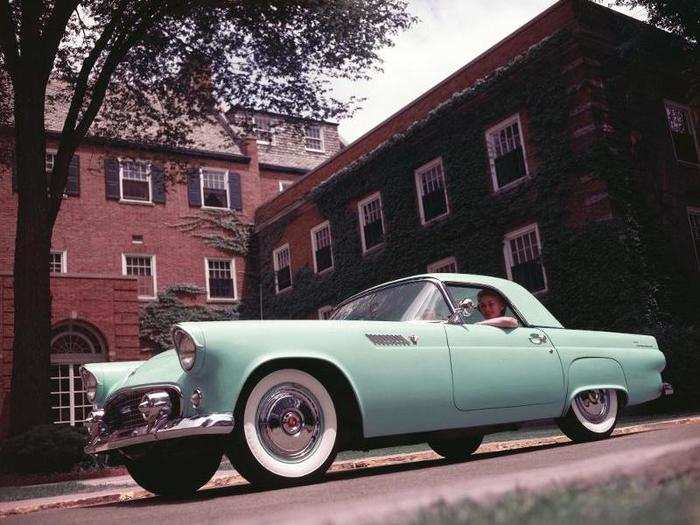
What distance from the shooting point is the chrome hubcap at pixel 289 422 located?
4191mm

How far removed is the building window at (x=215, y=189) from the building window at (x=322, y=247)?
4.99 metres

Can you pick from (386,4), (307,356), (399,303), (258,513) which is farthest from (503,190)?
(258,513)

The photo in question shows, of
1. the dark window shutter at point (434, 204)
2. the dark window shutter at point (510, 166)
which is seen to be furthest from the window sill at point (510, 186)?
the dark window shutter at point (434, 204)

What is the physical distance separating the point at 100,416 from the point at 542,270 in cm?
1296

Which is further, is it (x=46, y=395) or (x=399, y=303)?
(x=46, y=395)

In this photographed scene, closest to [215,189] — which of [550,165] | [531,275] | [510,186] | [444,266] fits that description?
[444,266]

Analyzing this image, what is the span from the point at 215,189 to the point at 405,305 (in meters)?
23.6

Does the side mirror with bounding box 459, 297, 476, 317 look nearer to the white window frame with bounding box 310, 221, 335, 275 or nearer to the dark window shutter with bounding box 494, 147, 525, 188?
the dark window shutter with bounding box 494, 147, 525, 188

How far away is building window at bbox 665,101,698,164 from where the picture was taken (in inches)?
676

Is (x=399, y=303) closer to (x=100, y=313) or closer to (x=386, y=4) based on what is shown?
(x=386, y=4)

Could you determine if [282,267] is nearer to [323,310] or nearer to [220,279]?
[220,279]

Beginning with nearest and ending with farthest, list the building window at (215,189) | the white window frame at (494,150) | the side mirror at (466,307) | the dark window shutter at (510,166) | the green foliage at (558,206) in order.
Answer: the side mirror at (466,307) → the green foliage at (558,206) → the white window frame at (494,150) → the dark window shutter at (510,166) → the building window at (215,189)

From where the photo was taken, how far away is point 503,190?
17.4m

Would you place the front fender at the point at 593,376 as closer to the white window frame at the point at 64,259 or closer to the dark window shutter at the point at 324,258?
the dark window shutter at the point at 324,258
